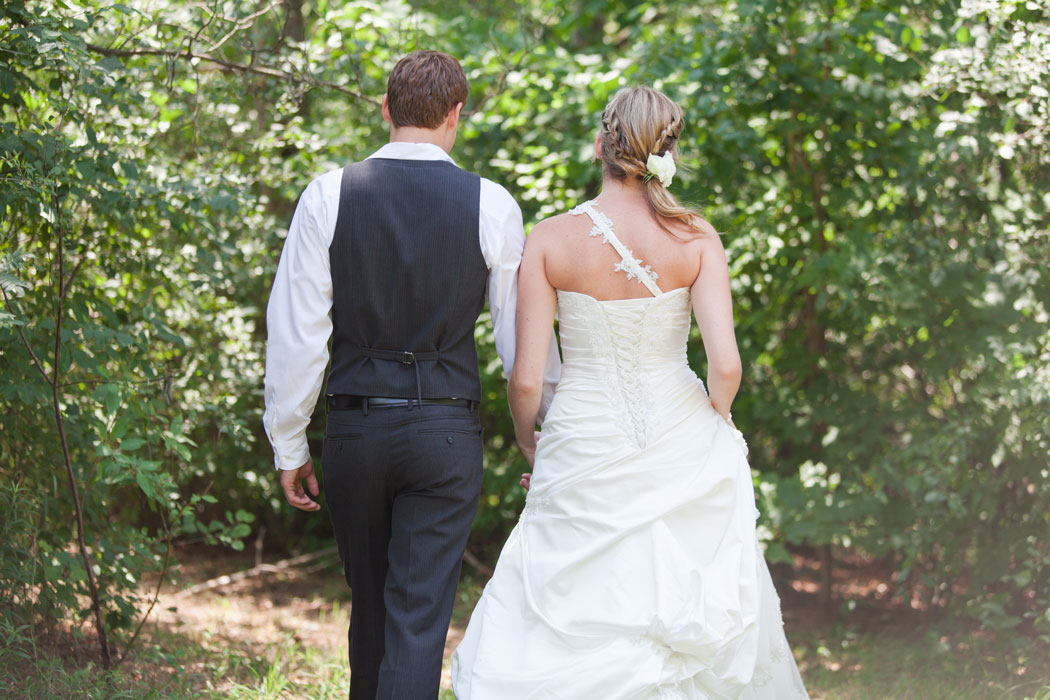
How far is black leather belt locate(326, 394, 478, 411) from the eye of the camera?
94.3 inches

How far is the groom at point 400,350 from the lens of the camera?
7.82ft

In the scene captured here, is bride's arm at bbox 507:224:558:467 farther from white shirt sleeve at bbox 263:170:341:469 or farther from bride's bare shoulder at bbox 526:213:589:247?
white shirt sleeve at bbox 263:170:341:469

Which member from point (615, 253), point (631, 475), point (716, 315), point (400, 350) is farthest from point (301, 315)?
point (716, 315)

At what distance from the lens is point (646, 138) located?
99.9 inches

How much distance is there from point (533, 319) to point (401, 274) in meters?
0.40

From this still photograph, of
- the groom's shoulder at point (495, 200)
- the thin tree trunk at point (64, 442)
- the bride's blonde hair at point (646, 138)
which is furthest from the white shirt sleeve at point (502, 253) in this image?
the thin tree trunk at point (64, 442)

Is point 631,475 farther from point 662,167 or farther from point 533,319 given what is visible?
point 662,167

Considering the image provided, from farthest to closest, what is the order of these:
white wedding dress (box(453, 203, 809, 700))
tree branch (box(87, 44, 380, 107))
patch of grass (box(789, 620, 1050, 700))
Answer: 1. patch of grass (box(789, 620, 1050, 700))
2. tree branch (box(87, 44, 380, 107))
3. white wedding dress (box(453, 203, 809, 700))

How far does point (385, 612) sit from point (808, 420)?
3.09 m

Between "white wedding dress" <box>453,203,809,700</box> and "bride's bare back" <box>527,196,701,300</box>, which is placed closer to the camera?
"white wedding dress" <box>453,203,809,700</box>

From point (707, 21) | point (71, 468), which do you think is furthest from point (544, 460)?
point (707, 21)

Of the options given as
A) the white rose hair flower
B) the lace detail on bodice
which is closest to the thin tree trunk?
the lace detail on bodice

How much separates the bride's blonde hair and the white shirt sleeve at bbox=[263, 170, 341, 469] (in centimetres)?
79

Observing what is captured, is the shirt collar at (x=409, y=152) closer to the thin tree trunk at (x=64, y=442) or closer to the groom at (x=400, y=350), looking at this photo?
the groom at (x=400, y=350)
